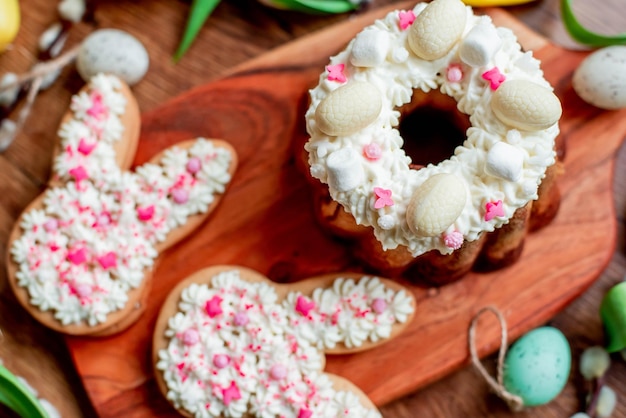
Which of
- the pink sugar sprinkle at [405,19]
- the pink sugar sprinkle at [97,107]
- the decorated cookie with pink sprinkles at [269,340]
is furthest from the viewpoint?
the pink sugar sprinkle at [97,107]

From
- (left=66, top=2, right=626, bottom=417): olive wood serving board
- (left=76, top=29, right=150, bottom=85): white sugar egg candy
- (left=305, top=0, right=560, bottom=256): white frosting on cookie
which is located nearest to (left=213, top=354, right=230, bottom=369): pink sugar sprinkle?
(left=66, top=2, right=626, bottom=417): olive wood serving board

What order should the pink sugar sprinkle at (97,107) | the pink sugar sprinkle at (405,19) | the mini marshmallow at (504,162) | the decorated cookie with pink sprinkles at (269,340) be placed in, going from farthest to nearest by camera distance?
1. the pink sugar sprinkle at (97,107)
2. the decorated cookie with pink sprinkles at (269,340)
3. the pink sugar sprinkle at (405,19)
4. the mini marshmallow at (504,162)

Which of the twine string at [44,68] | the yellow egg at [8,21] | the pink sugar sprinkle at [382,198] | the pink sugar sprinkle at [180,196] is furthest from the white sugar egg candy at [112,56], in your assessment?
the pink sugar sprinkle at [382,198]

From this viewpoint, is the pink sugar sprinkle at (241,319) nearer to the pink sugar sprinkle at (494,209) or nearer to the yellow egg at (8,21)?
the pink sugar sprinkle at (494,209)

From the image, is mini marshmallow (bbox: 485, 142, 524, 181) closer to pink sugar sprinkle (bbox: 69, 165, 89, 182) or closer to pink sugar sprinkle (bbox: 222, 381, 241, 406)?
pink sugar sprinkle (bbox: 222, 381, 241, 406)

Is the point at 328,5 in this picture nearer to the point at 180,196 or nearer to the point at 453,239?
the point at 180,196

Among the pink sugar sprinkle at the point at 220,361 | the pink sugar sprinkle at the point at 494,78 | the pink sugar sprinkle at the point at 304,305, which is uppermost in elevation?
the pink sugar sprinkle at the point at 494,78

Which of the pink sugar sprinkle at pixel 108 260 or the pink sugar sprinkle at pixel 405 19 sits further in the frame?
the pink sugar sprinkle at pixel 108 260
